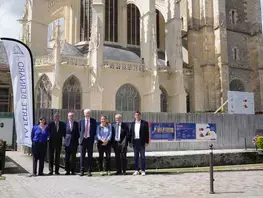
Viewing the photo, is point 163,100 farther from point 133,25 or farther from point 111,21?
point 111,21

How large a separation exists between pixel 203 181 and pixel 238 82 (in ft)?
81.7

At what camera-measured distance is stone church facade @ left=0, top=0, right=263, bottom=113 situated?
24.2 meters

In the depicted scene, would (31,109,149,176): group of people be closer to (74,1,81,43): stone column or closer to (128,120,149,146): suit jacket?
(128,120,149,146): suit jacket

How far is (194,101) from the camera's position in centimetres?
2902

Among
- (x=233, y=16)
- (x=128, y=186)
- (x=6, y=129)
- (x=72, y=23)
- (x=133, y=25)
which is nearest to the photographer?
(x=128, y=186)

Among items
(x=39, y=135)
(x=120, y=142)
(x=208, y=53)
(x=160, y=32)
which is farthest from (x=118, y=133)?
(x=160, y=32)

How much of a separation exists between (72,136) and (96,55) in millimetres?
15691

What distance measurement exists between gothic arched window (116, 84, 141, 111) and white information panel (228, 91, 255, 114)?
753cm

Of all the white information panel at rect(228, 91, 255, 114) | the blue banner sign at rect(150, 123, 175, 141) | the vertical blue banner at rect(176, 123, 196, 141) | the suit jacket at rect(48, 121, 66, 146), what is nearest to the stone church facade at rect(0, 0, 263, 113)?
the white information panel at rect(228, 91, 255, 114)

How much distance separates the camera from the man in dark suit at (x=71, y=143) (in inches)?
348

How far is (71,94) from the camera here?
2431cm

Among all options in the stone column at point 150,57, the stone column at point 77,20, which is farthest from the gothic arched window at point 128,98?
the stone column at point 77,20

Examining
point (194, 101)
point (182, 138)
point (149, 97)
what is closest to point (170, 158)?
point (182, 138)

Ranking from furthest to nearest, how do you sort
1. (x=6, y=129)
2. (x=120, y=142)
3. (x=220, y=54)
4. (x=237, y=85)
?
(x=237, y=85) → (x=220, y=54) → (x=6, y=129) → (x=120, y=142)
